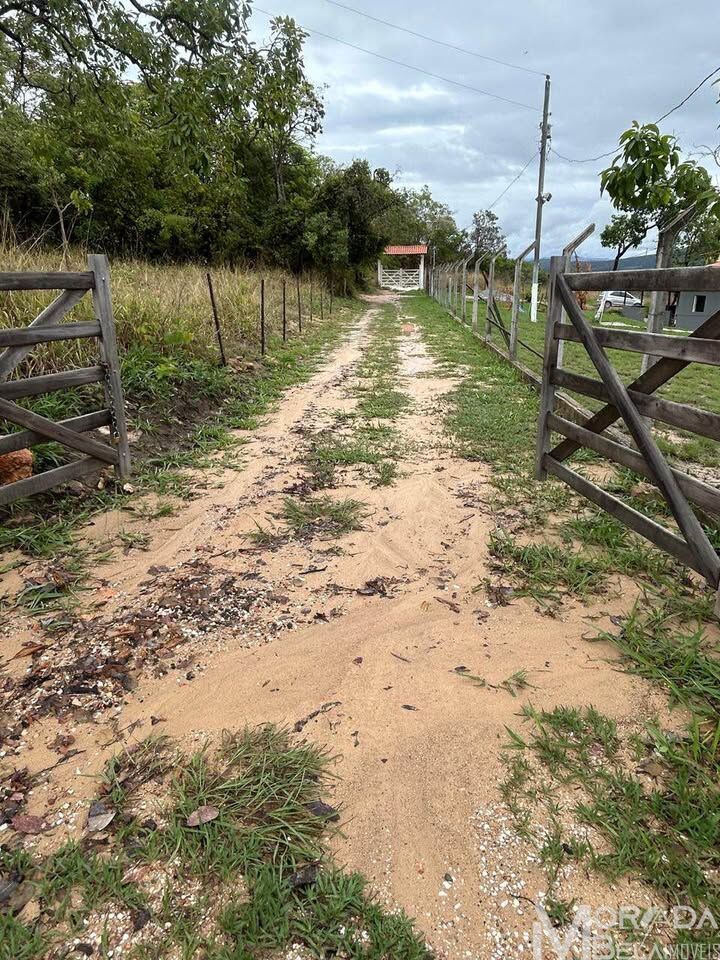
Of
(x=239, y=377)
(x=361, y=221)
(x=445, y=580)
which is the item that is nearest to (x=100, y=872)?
(x=445, y=580)

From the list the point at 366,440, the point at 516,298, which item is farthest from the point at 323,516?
the point at 516,298

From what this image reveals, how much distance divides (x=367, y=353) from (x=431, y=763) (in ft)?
33.6

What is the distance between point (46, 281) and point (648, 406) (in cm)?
387

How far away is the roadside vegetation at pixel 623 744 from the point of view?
1530 mm

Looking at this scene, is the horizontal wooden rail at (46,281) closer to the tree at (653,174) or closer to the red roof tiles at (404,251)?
the tree at (653,174)

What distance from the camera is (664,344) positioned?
275 cm

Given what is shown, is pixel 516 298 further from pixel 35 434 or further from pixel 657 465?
pixel 35 434

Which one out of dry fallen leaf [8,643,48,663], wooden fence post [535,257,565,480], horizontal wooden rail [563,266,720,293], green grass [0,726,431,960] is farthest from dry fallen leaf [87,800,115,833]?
wooden fence post [535,257,565,480]

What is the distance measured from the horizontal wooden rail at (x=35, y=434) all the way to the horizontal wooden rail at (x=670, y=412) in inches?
142

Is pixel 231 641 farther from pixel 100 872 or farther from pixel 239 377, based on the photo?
pixel 239 377

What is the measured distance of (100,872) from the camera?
1517 mm

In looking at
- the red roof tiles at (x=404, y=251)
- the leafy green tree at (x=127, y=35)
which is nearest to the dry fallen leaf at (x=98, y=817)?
the leafy green tree at (x=127, y=35)

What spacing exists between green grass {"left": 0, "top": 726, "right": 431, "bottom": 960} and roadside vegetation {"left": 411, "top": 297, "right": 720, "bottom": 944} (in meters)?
0.57

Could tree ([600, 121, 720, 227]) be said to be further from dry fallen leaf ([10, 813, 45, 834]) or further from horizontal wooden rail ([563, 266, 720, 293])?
dry fallen leaf ([10, 813, 45, 834])
